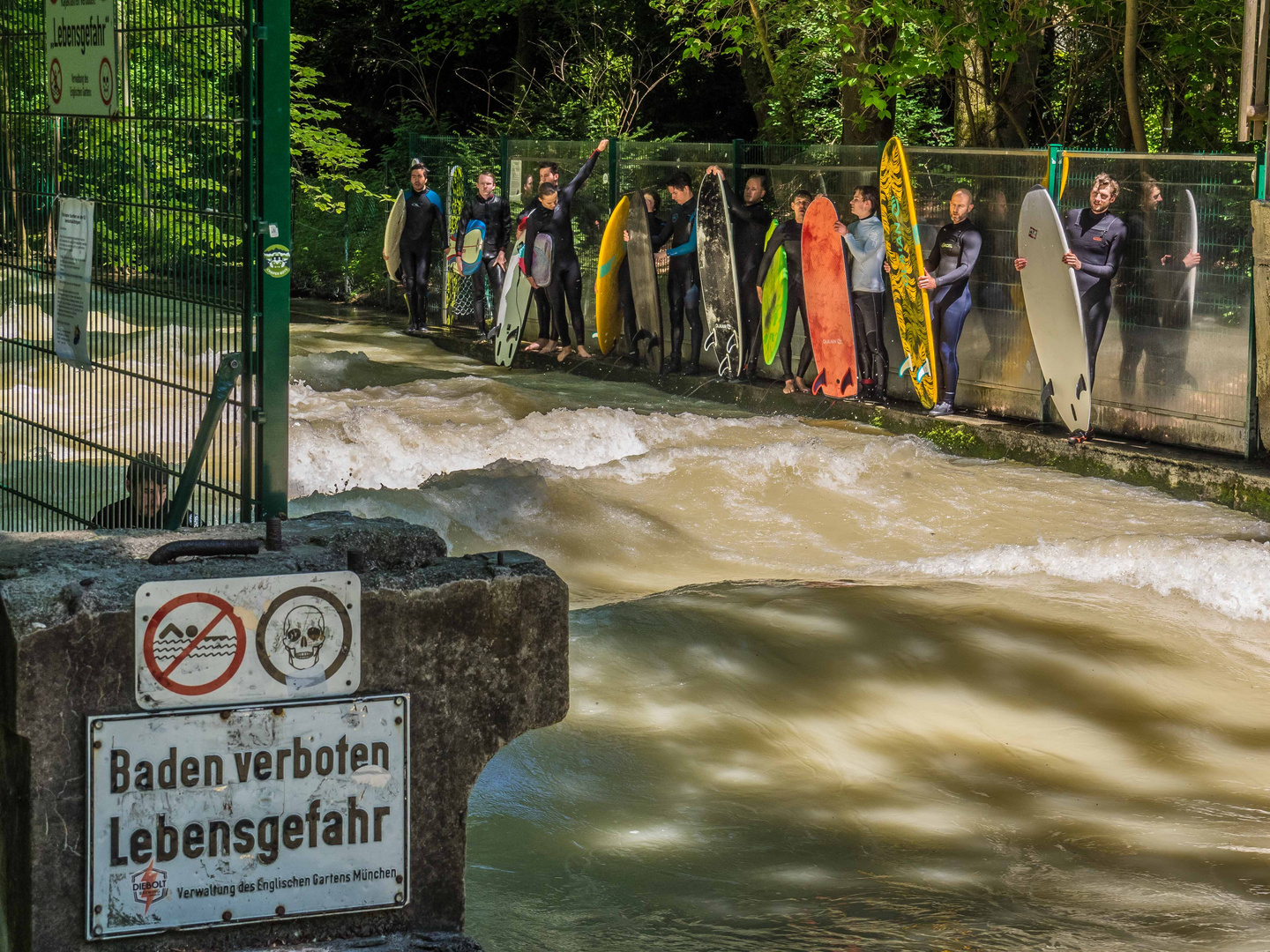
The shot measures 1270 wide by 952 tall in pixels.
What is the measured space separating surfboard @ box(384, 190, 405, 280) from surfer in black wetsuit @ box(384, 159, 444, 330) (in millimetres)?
77

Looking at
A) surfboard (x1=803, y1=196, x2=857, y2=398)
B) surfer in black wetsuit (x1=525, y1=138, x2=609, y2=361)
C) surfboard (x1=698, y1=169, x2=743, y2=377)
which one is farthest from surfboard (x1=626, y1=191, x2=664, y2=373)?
surfboard (x1=803, y1=196, x2=857, y2=398)

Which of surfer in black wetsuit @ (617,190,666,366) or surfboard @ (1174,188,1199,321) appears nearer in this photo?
surfboard @ (1174,188,1199,321)

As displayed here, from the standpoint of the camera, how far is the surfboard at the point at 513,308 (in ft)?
55.6

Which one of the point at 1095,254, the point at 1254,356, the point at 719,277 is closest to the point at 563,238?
Answer: the point at 719,277

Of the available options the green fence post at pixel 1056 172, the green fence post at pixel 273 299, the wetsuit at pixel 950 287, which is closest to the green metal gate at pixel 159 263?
the green fence post at pixel 273 299

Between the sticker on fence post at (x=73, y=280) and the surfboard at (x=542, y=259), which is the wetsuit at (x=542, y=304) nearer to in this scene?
the surfboard at (x=542, y=259)

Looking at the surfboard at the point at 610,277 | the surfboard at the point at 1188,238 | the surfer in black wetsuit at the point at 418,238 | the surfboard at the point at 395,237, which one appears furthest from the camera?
the surfboard at the point at 395,237

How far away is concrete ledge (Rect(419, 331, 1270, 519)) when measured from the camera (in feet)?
33.8

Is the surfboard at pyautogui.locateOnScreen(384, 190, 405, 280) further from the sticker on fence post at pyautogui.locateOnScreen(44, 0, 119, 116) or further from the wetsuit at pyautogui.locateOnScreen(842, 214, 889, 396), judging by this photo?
the sticker on fence post at pyautogui.locateOnScreen(44, 0, 119, 116)

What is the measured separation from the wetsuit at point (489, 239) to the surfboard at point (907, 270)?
5.99 meters

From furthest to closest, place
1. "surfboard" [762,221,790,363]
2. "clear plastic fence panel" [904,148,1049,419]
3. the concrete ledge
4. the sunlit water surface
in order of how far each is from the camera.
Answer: "surfboard" [762,221,790,363] < "clear plastic fence panel" [904,148,1049,419] < the concrete ledge < the sunlit water surface

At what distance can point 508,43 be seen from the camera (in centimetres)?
3047

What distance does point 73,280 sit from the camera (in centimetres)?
529

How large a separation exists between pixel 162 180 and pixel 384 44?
27021 millimetres
